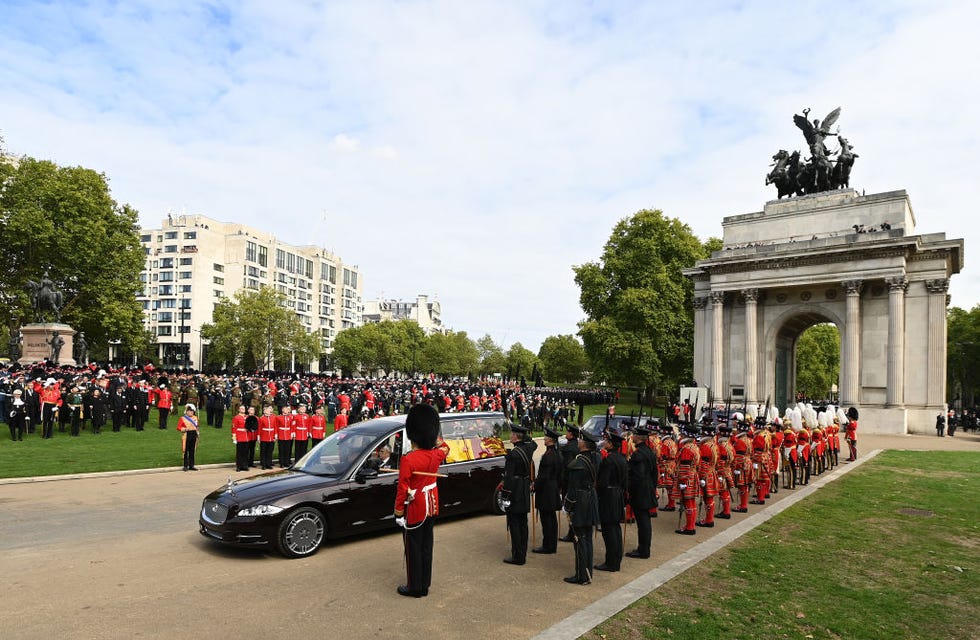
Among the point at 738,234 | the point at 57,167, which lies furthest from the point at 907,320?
the point at 57,167

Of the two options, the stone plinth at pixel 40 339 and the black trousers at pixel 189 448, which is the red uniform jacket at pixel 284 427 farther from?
the stone plinth at pixel 40 339

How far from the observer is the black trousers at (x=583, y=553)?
25.7 feet

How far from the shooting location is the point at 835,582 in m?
8.07

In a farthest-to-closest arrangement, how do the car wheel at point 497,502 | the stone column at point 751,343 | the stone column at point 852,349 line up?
the stone column at point 751,343 → the stone column at point 852,349 → the car wheel at point 497,502

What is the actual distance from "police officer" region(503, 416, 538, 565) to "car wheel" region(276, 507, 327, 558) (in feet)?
8.33

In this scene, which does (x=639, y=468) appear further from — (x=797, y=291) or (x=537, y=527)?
(x=797, y=291)

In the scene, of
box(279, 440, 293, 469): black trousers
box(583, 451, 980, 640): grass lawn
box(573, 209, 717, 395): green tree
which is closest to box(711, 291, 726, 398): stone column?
box(573, 209, 717, 395): green tree

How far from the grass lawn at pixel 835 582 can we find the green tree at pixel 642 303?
35856mm

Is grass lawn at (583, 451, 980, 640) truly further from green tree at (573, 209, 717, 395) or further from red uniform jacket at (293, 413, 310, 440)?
green tree at (573, 209, 717, 395)

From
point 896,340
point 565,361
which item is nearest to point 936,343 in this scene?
point 896,340

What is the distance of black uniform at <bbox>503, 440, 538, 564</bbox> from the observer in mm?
8625

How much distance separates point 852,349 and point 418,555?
Result: 37489mm

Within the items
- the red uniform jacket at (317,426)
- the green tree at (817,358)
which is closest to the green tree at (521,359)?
the green tree at (817,358)

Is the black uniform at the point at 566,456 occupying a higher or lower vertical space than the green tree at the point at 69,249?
lower
